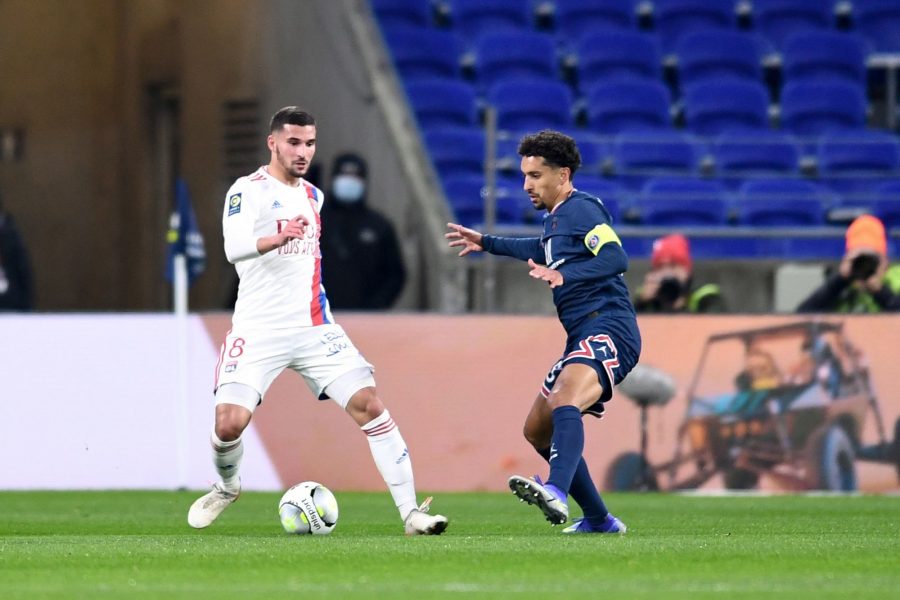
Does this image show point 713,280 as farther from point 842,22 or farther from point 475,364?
point 842,22

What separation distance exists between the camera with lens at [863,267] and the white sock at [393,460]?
19.3ft

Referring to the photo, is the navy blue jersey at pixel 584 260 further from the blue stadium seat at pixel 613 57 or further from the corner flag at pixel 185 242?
the blue stadium seat at pixel 613 57

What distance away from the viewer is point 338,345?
950cm

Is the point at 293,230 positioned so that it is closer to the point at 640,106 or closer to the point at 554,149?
the point at 554,149

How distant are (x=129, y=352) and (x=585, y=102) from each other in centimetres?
621

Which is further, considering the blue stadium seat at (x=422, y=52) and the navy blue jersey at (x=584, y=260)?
the blue stadium seat at (x=422, y=52)

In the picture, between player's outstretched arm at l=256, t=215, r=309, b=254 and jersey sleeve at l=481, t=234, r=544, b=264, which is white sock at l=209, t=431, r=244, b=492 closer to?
player's outstretched arm at l=256, t=215, r=309, b=254

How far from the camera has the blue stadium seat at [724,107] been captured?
18.9m

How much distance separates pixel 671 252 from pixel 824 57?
589 centimetres

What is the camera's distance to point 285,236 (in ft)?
29.1

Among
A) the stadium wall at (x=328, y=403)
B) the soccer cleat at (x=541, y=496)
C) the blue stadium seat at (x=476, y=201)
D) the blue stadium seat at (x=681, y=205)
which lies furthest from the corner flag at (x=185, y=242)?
the soccer cleat at (x=541, y=496)

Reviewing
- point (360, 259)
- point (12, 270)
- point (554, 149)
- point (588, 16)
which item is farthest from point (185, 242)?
point (588, 16)

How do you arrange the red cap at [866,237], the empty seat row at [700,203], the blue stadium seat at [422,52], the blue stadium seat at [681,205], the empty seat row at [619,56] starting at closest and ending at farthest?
the red cap at [866,237], the empty seat row at [700,203], the blue stadium seat at [681,205], the blue stadium seat at [422,52], the empty seat row at [619,56]

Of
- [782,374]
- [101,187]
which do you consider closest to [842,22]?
[782,374]
